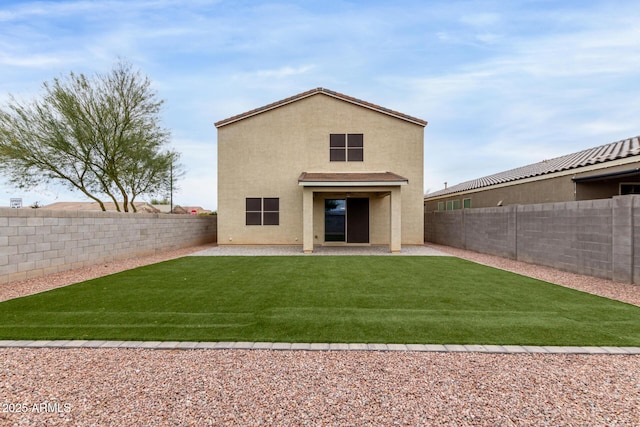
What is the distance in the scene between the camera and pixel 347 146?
1591cm

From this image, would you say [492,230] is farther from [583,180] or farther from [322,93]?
[322,93]

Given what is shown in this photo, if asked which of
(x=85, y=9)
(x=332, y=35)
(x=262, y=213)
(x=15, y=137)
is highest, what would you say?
(x=332, y=35)

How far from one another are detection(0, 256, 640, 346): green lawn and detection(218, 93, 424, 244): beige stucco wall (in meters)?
7.48

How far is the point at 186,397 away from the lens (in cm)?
279

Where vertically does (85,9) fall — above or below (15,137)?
above

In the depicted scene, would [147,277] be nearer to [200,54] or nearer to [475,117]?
[200,54]

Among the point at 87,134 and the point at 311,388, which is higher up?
the point at 87,134

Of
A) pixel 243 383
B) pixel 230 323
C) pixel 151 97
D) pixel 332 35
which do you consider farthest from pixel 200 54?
pixel 243 383

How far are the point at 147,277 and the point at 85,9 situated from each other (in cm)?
1023

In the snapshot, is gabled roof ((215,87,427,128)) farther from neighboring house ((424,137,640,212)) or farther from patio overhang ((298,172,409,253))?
neighboring house ((424,137,640,212))

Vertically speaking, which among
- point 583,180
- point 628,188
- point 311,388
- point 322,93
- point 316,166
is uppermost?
point 322,93

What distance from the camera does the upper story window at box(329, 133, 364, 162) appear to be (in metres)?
15.9

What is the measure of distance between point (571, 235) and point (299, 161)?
11.4m

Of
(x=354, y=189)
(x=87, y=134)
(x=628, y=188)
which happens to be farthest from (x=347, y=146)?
(x=87, y=134)
